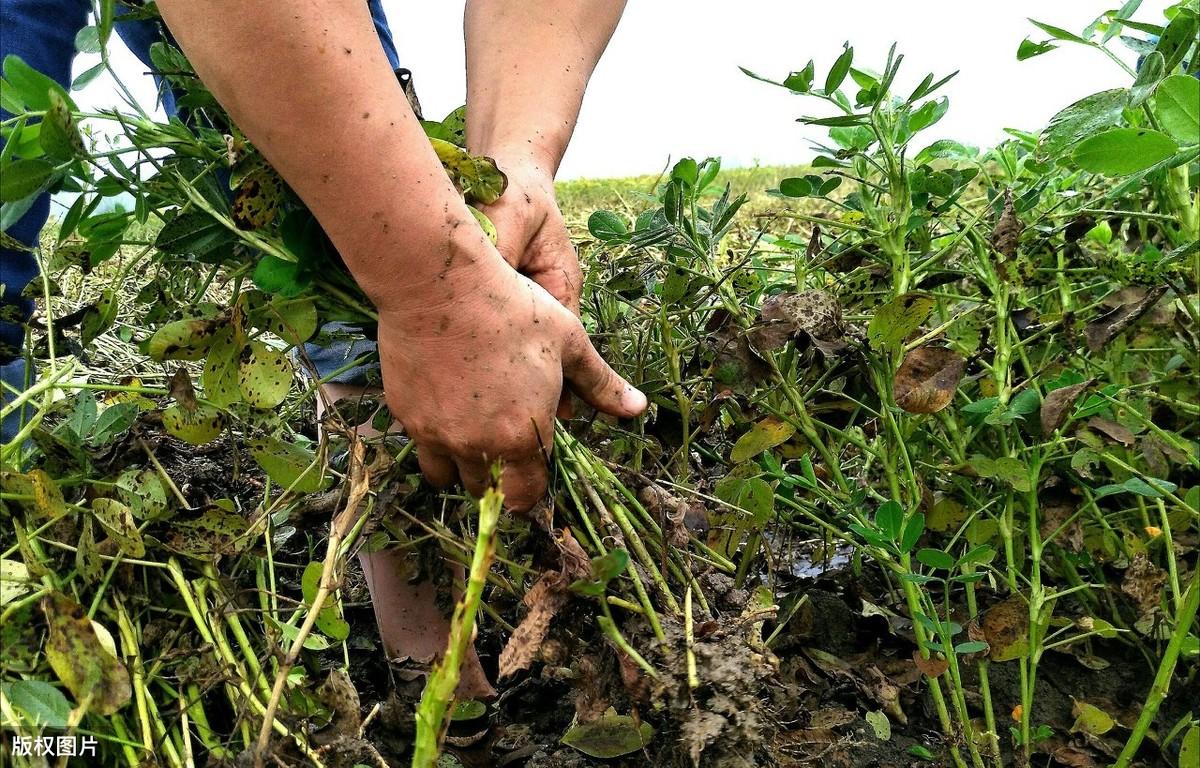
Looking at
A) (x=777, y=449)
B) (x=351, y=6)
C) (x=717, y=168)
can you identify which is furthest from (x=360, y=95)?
(x=777, y=449)

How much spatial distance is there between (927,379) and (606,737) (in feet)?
1.57

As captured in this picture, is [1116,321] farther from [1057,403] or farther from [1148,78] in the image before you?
[1148,78]

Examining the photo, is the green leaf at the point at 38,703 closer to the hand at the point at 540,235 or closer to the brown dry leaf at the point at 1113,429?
the hand at the point at 540,235

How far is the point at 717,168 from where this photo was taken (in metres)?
1.17

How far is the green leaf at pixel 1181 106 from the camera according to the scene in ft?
2.03

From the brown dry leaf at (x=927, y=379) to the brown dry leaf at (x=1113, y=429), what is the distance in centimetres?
21

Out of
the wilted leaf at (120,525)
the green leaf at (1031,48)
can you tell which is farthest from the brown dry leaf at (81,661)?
the green leaf at (1031,48)

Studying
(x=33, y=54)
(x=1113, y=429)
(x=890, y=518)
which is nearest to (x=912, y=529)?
(x=890, y=518)

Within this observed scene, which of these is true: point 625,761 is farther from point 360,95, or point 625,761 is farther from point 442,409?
point 360,95

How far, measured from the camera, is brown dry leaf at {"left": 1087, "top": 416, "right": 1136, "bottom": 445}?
0.96m

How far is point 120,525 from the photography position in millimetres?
845

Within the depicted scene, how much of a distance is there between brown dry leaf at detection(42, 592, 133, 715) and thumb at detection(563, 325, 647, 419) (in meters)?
0.49

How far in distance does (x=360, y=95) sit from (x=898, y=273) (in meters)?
0.60

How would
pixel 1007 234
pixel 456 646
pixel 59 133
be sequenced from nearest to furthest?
pixel 456 646 < pixel 59 133 < pixel 1007 234
